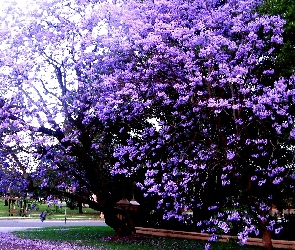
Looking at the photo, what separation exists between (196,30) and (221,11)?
998mm

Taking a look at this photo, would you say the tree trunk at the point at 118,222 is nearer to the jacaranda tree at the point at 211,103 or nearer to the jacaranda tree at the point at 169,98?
the jacaranda tree at the point at 169,98

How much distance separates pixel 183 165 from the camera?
14406 mm

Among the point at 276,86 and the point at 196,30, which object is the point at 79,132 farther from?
the point at 276,86

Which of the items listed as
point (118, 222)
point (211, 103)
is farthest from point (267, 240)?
point (118, 222)

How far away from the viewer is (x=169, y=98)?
14.6 m

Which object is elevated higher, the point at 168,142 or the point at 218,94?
the point at 218,94

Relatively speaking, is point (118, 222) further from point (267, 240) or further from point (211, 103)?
point (211, 103)

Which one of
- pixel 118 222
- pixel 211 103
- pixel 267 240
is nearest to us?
pixel 211 103

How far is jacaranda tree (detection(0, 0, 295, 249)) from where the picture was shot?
1338cm

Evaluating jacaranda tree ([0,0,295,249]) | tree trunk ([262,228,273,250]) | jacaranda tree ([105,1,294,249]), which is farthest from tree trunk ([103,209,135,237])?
tree trunk ([262,228,273,250])

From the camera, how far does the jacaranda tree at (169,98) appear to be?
13.4 metres

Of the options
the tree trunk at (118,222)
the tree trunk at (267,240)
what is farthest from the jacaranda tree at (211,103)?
the tree trunk at (118,222)

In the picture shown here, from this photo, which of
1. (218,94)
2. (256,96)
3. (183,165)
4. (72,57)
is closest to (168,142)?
(183,165)

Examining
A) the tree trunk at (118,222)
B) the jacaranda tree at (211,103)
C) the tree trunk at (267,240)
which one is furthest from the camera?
the tree trunk at (118,222)
